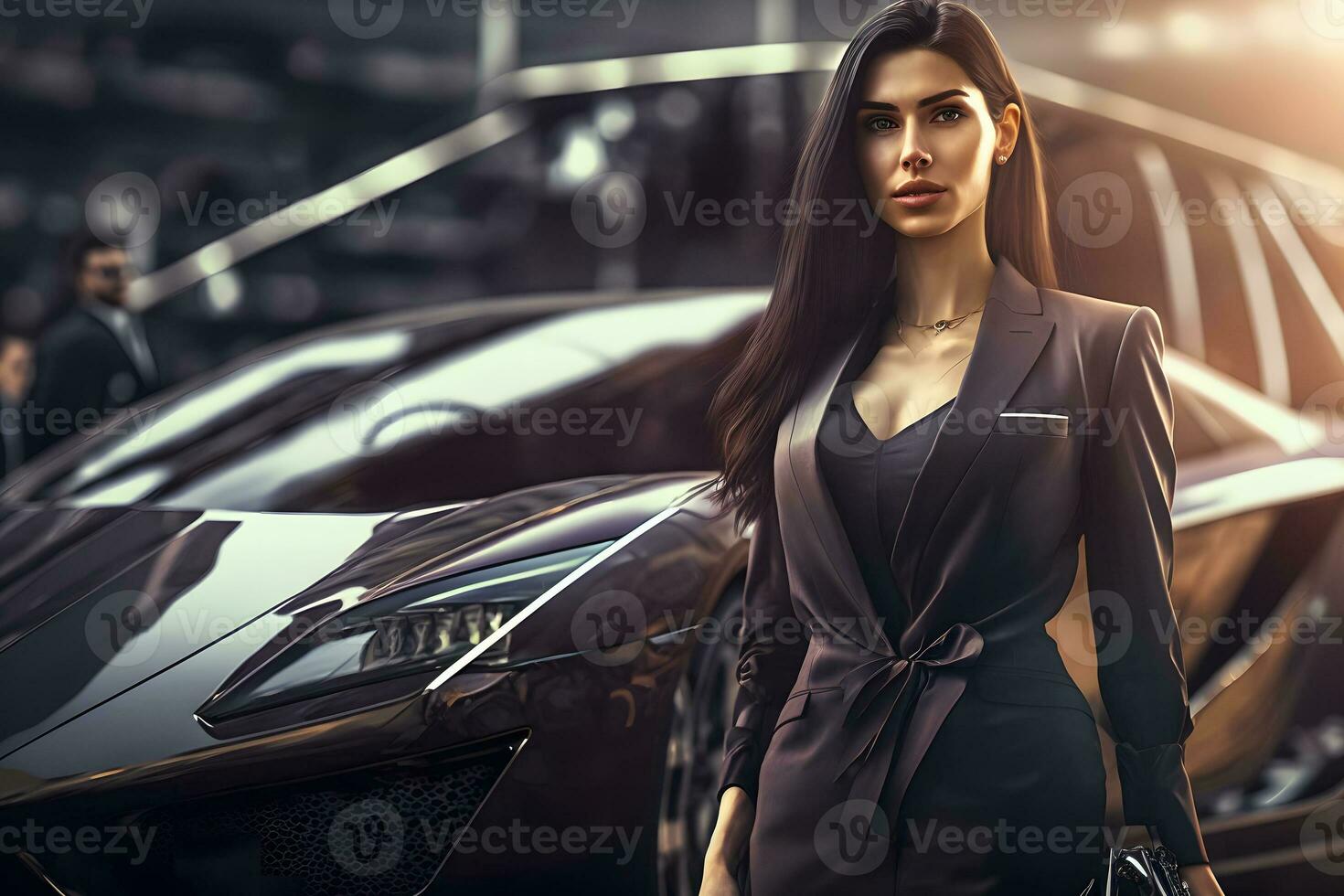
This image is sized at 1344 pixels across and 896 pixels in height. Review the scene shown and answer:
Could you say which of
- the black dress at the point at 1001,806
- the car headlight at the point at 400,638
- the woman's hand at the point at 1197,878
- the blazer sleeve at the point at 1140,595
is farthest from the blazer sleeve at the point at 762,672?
the car headlight at the point at 400,638

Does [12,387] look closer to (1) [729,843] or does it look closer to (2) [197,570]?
(2) [197,570]

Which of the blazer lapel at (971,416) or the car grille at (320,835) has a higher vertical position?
the blazer lapel at (971,416)

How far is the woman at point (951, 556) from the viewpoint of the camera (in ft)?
4.22

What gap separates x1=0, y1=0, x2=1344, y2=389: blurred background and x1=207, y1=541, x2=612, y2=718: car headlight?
1.45m

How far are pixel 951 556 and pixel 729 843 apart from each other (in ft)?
1.37

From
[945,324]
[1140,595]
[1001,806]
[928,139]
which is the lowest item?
[1001,806]

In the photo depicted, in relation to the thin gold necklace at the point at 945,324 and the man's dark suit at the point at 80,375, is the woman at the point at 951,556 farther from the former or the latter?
the man's dark suit at the point at 80,375

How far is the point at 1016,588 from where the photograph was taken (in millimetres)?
1304

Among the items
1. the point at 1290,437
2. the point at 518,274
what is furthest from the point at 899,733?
the point at 518,274

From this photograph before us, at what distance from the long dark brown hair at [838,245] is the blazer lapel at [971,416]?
14 cm

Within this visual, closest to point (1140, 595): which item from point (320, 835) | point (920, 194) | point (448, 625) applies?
point (920, 194)

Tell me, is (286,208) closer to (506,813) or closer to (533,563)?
(533,563)

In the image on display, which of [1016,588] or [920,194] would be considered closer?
[1016,588]

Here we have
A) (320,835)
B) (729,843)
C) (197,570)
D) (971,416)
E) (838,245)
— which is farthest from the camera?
(197,570)
